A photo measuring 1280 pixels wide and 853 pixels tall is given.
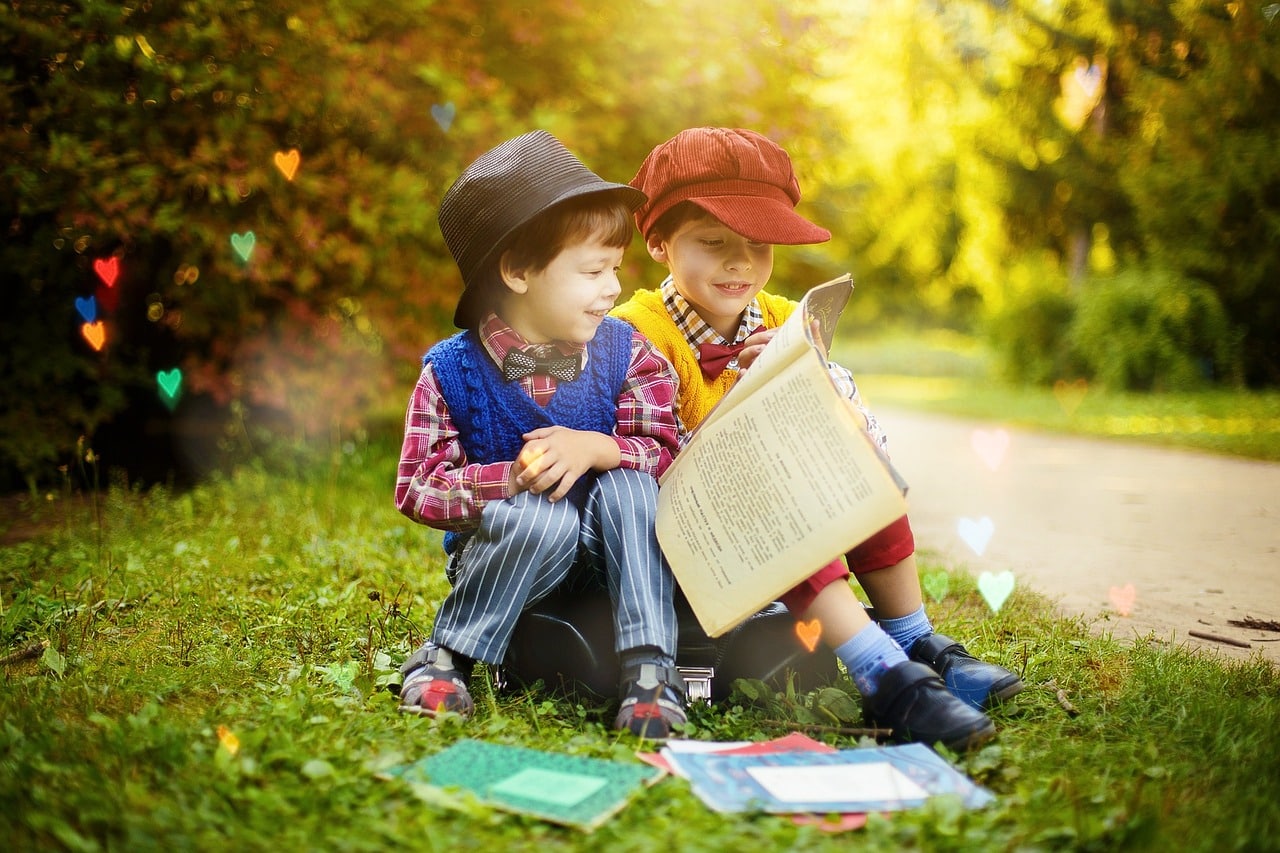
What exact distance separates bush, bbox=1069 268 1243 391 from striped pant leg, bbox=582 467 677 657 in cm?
1107

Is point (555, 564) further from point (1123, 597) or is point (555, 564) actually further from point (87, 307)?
point (87, 307)

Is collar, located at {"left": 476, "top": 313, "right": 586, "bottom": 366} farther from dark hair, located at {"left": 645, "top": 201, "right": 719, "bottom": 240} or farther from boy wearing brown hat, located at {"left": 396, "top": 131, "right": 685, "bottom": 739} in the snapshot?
dark hair, located at {"left": 645, "top": 201, "right": 719, "bottom": 240}

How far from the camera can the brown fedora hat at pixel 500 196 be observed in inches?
84.7

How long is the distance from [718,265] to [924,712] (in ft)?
3.66

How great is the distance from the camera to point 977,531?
468 cm

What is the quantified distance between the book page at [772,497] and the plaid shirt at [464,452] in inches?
7.9

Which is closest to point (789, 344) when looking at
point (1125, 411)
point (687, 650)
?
point (687, 650)

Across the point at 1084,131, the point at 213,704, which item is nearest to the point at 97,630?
the point at 213,704

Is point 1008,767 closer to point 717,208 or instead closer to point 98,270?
point 717,208

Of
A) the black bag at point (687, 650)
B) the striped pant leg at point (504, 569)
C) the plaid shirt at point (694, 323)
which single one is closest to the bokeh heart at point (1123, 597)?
the plaid shirt at point (694, 323)

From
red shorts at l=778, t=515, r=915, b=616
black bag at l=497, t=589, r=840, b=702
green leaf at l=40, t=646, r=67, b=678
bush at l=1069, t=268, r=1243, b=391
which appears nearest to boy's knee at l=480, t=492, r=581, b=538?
black bag at l=497, t=589, r=840, b=702

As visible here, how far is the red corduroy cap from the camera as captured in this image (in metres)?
2.41

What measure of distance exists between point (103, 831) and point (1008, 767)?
1471 mm

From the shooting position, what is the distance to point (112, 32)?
428cm
